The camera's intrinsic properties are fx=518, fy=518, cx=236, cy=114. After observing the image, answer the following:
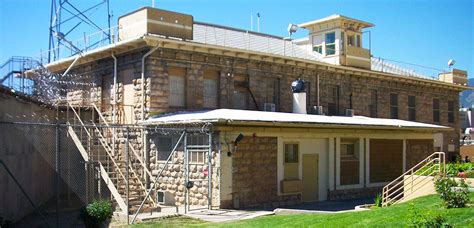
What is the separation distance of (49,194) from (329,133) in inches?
442

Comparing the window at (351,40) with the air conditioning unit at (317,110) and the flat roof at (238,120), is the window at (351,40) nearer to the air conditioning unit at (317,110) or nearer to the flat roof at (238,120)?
the air conditioning unit at (317,110)

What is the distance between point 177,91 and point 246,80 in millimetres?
3596

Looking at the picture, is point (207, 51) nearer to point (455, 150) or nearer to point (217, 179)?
point (217, 179)

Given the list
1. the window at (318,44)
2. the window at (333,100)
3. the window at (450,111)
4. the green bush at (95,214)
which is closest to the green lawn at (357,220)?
the green bush at (95,214)

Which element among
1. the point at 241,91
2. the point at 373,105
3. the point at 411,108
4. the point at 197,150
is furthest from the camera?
the point at 411,108

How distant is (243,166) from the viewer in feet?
59.4

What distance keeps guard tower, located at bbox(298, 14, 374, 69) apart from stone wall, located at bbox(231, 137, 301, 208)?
1025 cm

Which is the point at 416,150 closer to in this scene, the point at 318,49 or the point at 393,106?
the point at 393,106

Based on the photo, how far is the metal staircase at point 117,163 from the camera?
16.1 m

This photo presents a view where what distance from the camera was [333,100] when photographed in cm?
2673

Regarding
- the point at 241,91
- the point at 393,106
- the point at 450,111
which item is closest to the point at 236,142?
the point at 241,91

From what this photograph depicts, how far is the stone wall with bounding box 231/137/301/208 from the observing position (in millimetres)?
17891

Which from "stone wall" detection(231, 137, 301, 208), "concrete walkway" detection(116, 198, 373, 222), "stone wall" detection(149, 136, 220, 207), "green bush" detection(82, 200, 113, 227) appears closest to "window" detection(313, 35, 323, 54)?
"stone wall" detection(231, 137, 301, 208)

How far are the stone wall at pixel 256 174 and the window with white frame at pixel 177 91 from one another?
3.83 meters
